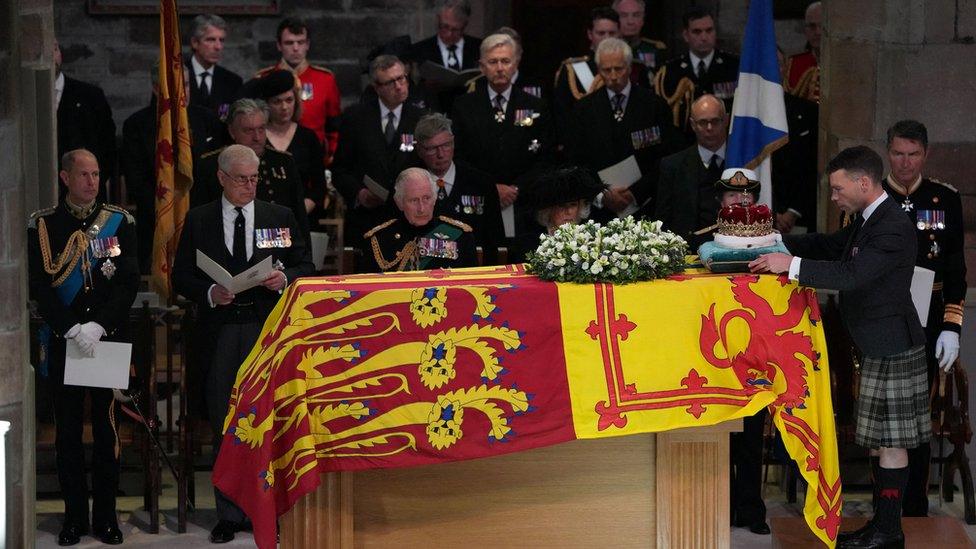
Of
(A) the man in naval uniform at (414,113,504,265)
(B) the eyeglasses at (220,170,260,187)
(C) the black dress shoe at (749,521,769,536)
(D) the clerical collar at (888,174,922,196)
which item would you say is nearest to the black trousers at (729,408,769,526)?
(C) the black dress shoe at (749,521,769,536)

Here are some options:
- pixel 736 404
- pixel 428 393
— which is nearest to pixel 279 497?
pixel 428 393

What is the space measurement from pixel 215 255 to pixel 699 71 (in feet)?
13.0

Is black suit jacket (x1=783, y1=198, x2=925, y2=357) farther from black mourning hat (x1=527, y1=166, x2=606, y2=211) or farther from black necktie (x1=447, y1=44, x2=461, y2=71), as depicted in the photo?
black necktie (x1=447, y1=44, x2=461, y2=71)

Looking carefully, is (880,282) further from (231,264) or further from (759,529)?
(231,264)

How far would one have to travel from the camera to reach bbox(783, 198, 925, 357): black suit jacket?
6.76 metres

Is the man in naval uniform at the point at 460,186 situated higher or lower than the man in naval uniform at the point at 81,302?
higher

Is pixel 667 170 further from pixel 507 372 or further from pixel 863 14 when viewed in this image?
pixel 507 372

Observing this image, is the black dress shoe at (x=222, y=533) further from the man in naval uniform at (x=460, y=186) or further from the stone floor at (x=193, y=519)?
the man in naval uniform at (x=460, y=186)

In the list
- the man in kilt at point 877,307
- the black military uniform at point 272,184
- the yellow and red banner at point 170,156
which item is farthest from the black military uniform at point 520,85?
the man in kilt at point 877,307

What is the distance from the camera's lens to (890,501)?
278 inches

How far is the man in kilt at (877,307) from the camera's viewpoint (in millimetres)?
6762

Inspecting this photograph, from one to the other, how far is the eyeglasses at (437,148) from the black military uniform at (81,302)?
5.05 ft

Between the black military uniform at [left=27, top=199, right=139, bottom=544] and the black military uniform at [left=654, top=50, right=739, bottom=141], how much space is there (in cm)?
368

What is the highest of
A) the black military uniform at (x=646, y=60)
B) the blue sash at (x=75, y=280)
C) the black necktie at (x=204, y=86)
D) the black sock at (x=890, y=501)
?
the black military uniform at (x=646, y=60)
